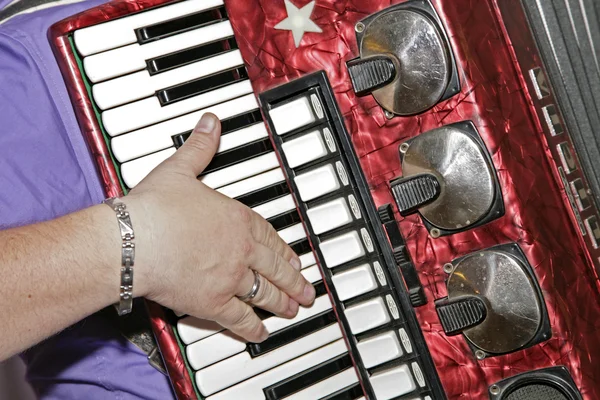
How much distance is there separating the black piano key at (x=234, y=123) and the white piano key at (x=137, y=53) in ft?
0.38

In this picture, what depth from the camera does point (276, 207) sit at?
1.12m

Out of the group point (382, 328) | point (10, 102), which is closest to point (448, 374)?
point (382, 328)

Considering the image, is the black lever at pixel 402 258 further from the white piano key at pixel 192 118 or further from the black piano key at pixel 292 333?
the white piano key at pixel 192 118

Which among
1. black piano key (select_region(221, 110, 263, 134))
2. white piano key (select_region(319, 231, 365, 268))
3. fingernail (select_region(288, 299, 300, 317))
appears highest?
black piano key (select_region(221, 110, 263, 134))

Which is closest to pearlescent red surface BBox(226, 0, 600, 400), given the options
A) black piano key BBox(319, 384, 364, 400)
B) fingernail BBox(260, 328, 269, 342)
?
black piano key BBox(319, 384, 364, 400)

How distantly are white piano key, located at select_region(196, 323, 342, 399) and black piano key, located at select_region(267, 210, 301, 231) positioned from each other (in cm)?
17

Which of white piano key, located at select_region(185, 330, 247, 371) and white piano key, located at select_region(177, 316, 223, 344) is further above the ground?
white piano key, located at select_region(177, 316, 223, 344)

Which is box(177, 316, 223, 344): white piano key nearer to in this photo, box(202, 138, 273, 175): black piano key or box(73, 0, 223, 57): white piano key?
box(202, 138, 273, 175): black piano key

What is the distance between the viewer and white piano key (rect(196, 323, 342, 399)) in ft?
3.60

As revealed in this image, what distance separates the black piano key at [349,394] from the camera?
1.13m

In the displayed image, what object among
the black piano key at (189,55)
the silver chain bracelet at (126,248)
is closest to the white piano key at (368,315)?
the silver chain bracelet at (126,248)

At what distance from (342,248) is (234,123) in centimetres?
25

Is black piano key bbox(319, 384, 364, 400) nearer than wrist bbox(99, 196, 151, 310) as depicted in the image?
No

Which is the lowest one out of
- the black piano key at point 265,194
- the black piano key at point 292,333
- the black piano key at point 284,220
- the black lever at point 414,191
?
the black piano key at point 292,333
